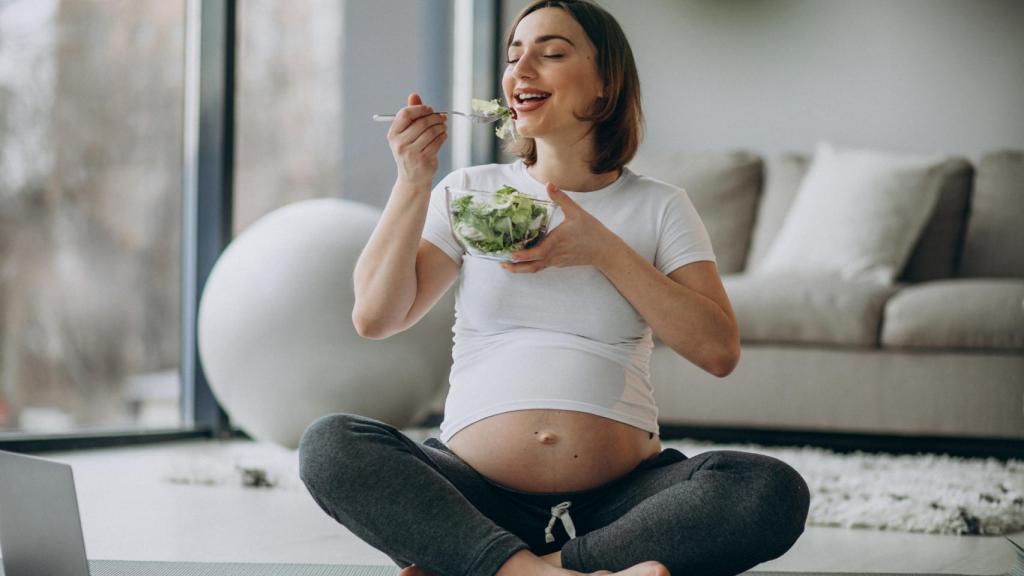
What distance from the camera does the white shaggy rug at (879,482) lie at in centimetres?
221

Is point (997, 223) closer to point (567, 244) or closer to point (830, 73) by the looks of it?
point (830, 73)

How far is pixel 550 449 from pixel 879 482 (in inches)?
53.4

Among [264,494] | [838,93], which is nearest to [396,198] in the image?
[264,494]

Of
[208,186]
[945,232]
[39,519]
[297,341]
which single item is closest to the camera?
[39,519]

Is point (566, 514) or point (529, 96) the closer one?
point (566, 514)

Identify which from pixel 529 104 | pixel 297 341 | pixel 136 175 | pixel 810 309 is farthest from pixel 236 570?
pixel 810 309

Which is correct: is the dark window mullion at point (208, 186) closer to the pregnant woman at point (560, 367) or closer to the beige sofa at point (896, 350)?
the beige sofa at point (896, 350)

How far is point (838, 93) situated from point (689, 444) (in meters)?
1.73

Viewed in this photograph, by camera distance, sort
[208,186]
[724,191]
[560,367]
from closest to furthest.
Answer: [560,367]
[208,186]
[724,191]

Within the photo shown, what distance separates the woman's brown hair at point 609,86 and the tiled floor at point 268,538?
0.69 meters

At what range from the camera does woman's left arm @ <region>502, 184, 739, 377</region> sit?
1.47m

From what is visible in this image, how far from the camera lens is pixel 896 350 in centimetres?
328

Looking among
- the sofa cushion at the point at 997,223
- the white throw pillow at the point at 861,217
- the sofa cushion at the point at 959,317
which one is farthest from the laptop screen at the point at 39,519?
the sofa cushion at the point at 997,223

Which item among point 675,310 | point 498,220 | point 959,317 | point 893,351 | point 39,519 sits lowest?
point 893,351
